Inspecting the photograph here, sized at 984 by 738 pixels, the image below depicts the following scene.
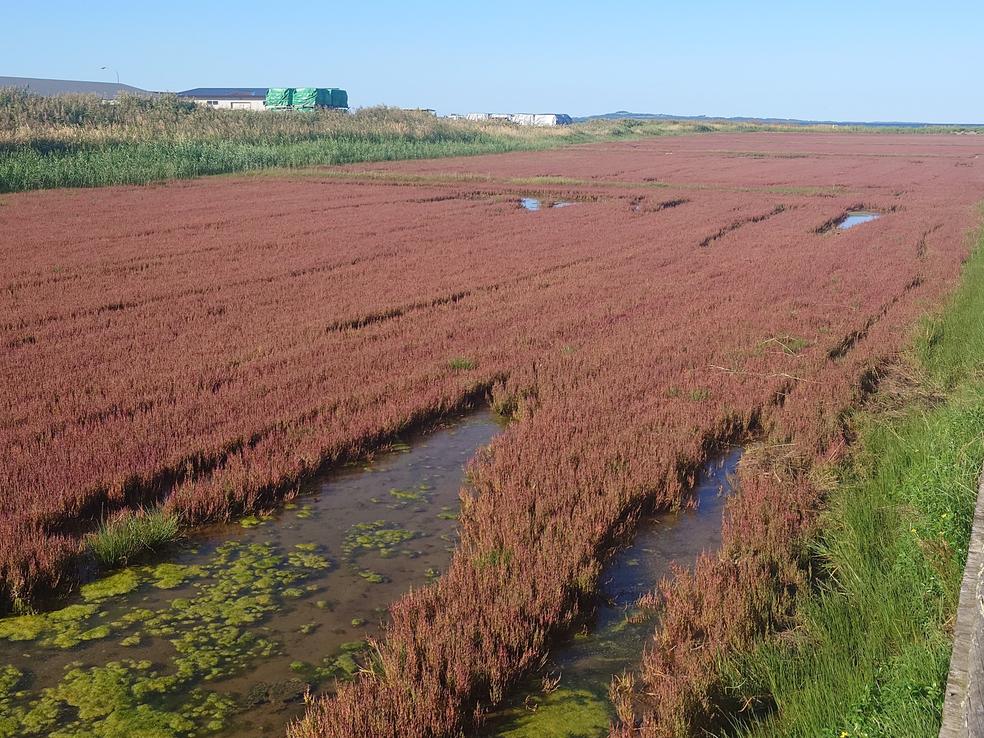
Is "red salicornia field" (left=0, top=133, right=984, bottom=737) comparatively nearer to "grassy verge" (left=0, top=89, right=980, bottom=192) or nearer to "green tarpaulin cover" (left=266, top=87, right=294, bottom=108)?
"grassy verge" (left=0, top=89, right=980, bottom=192)

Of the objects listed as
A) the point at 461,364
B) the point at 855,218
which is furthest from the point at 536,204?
the point at 461,364

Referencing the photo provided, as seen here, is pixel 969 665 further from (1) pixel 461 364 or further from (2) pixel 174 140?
(2) pixel 174 140

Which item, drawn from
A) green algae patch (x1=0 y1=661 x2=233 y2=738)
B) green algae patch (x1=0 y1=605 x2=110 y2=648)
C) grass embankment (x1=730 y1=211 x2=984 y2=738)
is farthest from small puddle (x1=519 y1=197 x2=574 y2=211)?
green algae patch (x1=0 y1=661 x2=233 y2=738)

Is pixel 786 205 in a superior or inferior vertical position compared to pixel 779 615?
superior

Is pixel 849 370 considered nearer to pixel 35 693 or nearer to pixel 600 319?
pixel 600 319

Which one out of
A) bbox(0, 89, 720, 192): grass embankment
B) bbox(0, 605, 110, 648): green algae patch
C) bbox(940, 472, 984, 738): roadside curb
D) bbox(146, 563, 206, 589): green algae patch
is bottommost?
bbox(0, 605, 110, 648): green algae patch

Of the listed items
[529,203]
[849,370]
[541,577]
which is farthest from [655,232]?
[541,577]
